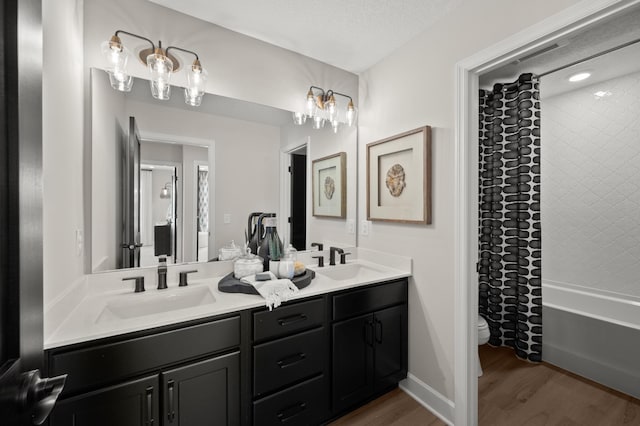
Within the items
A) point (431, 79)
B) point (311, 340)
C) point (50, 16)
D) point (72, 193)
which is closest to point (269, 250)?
point (311, 340)

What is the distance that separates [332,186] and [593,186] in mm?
2405

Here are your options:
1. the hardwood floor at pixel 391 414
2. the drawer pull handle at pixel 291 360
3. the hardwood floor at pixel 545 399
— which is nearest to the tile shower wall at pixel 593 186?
the hardwood floor at pixel 545 399

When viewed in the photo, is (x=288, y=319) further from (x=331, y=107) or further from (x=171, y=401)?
(x=331, y=107)

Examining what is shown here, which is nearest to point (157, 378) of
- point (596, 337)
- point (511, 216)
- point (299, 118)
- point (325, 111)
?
point (299, 118)

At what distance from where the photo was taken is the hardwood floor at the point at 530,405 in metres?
1.71

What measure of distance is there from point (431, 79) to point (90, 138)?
2.00m

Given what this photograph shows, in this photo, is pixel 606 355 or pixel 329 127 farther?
pixel 329 127

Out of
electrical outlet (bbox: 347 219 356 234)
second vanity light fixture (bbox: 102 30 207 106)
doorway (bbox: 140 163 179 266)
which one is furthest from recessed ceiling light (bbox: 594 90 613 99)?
doorway (bbox: 140 163 179 266)

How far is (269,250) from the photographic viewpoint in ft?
5.94

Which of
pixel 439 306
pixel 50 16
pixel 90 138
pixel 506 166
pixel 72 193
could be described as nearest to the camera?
pixel 50 16

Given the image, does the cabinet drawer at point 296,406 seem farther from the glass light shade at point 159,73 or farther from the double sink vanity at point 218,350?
the glass light shade at point 159,73

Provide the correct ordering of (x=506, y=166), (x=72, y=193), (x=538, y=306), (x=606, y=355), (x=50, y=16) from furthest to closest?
(x=506, y=166), (x=538, y=306), (x=606, y=355), (x=72, y=193), (x=50, y=16)

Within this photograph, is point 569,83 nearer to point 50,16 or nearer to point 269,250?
point 269,250

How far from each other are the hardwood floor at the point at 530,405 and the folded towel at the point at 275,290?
2.89 feet
